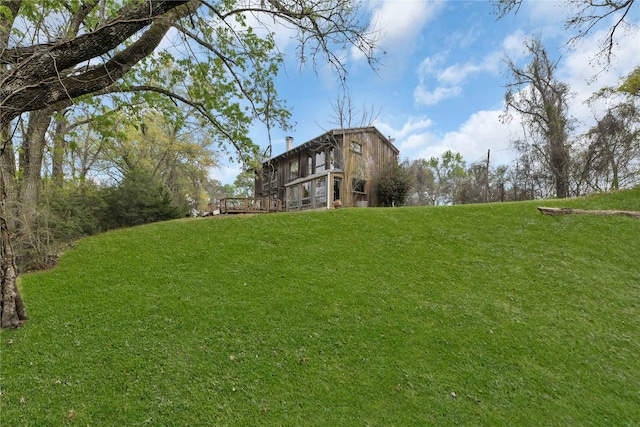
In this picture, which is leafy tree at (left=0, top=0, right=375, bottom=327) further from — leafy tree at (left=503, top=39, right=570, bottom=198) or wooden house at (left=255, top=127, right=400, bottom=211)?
leafy tree at (left=503, top=39, right=570, bottom=198)

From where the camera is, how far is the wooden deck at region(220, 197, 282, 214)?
18.0m

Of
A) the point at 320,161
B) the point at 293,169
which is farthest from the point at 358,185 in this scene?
the point at 293,169

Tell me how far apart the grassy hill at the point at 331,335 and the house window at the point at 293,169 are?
15.6 metres

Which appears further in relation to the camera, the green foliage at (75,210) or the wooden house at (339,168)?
the wooden house at (339,168)

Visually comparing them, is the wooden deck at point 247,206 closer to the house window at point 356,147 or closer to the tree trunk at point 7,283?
the house window at point 356,147

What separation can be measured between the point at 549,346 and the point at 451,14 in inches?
333

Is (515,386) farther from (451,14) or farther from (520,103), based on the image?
(520,103)

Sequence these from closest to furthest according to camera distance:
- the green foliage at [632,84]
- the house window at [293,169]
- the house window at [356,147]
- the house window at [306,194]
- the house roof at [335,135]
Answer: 1. the green foliage at [632,84]
2. the house roof at [335,135]
3. the house window at [356,147]
4. the house window at [306,194]
5. the house window at [293,169]

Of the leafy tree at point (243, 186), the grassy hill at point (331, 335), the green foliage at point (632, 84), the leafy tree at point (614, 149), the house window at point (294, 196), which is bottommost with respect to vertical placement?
the grassy hill at point (331, 335)

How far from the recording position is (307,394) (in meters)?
3.27

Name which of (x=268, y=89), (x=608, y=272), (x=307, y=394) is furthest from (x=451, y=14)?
(x=307, y=394)

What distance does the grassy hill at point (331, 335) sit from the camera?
3.12 metres

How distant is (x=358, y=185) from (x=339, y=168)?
188 centimetres

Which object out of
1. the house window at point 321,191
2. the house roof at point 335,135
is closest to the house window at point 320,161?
the house roof at point 335,135
